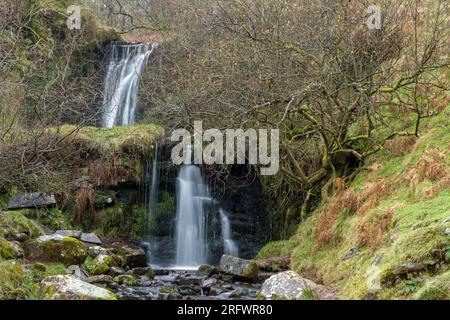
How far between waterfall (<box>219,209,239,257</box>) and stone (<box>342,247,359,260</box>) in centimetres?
615

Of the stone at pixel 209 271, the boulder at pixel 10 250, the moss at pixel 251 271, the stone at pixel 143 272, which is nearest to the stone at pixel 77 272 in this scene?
the boulder at pixel 10 250

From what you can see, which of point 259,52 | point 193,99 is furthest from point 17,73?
point 259,52

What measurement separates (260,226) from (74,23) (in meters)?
11.7

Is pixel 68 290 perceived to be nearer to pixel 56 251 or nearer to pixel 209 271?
pixel 56 251

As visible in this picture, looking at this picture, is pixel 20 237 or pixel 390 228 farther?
pixel 20 237

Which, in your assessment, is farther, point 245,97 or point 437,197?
point 245,97

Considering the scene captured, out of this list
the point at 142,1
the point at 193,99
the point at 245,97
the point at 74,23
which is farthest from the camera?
the point at 142,1

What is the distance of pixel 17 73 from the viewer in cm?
1566

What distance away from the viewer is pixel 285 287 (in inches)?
279

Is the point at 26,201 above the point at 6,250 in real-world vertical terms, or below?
above

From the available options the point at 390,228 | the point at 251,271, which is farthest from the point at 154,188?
the point at 390,228

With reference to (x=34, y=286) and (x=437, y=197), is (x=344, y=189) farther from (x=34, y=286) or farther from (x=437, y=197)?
(x=34, y=286)

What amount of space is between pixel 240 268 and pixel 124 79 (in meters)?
11.3

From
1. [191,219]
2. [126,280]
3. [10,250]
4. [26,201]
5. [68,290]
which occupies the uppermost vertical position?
[26,201]
